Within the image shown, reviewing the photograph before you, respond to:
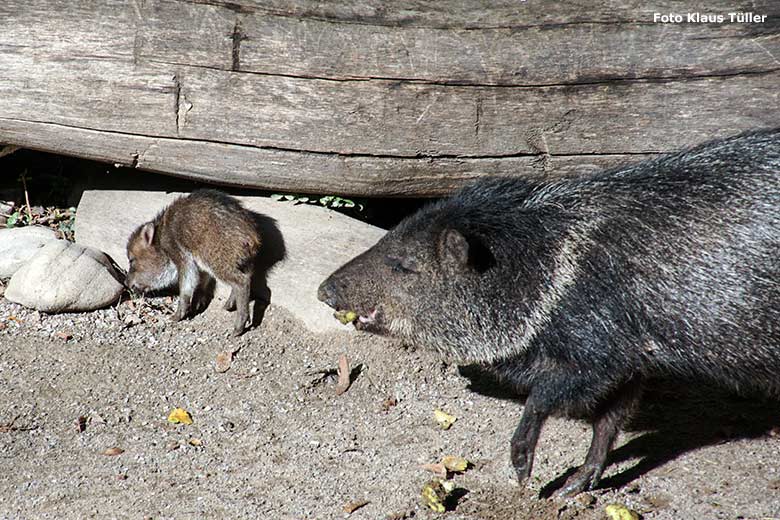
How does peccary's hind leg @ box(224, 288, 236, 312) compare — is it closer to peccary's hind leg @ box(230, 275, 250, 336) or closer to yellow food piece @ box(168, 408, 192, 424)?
peccary's hind leg @ box(230, 275, 250, 336)

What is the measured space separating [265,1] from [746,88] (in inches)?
99.2

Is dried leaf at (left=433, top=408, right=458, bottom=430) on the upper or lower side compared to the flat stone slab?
lower

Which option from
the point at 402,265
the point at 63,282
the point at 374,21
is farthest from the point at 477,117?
the point at 63,282

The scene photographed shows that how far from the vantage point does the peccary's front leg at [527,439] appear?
4.39 m

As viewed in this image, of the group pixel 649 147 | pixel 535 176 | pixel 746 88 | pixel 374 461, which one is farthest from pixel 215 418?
pixel 746 88

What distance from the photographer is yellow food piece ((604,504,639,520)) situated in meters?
4.16

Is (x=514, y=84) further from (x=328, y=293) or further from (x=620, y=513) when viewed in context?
(x=620, y=513)

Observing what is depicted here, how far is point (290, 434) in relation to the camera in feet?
16.3

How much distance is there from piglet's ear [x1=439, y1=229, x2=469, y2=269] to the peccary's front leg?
0.69 meters

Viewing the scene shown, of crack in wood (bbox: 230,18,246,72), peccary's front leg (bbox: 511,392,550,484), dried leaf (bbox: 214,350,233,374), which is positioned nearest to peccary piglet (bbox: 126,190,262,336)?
dried leaf (bbox: 214,350,233,374)

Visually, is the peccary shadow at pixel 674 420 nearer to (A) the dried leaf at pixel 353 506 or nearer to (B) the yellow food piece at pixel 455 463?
(B) the yellow food piece at pixel 455 463

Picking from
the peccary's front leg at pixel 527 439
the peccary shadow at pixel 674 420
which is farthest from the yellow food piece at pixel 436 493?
the peccary shadow at pixel 674 420

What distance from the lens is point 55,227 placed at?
21.9 ft

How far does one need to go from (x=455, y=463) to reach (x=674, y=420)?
129 cm
